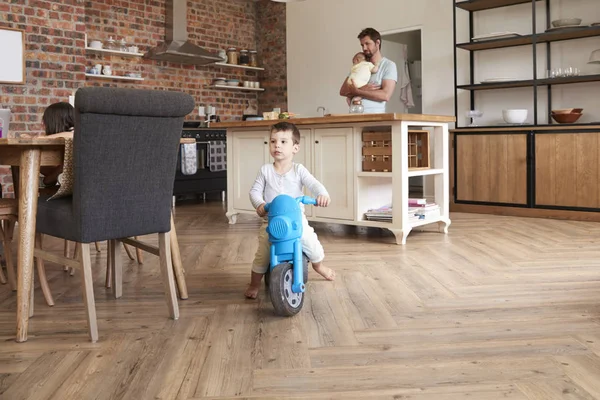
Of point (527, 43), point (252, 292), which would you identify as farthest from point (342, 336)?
point (527, 43)

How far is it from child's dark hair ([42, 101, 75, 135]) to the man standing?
2149mm

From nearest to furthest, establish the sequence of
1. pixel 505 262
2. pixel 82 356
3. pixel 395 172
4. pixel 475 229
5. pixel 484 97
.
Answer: pixel 82 356 < pixel 505 262 < pixel 395 172 < pixel 475 229 < pixel 484 97

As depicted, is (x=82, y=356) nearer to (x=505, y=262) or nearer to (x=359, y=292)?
(x=359, y=292)

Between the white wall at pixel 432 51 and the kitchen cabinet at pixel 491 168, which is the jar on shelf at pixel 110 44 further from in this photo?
the kitchen cabinet at pixel 491 168

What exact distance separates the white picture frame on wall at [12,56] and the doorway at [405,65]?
13.4 feet

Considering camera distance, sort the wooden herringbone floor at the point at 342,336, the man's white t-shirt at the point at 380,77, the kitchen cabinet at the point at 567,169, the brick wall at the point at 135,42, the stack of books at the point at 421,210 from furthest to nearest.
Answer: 1. the brick wall at the point at 135,42
2. the kitchen cabinet at the point at 567,169
3. the man's white t-shirt at the point at 380,77
4. the stack of books at the point at 421,210
5. the wooden herringbone floor at the point at 342,336

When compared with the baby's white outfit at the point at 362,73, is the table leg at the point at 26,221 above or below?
below

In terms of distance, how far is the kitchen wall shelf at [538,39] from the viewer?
5.43m

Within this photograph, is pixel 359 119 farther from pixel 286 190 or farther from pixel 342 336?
pixel 342 336

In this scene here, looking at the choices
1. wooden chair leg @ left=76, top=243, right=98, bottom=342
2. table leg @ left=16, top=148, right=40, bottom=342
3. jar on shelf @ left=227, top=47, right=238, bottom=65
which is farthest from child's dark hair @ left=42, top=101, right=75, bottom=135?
jar on shelf @ left=227, top=47, right=238, bottom=65

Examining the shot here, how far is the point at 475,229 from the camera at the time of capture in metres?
4.82

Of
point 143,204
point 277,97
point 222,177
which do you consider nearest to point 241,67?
point 277,97

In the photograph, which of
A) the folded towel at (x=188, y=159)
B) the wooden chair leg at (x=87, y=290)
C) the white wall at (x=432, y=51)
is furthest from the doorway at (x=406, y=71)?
the wooden chair leg at (x=87, y=290)

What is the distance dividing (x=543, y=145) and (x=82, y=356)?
14.7 feet
